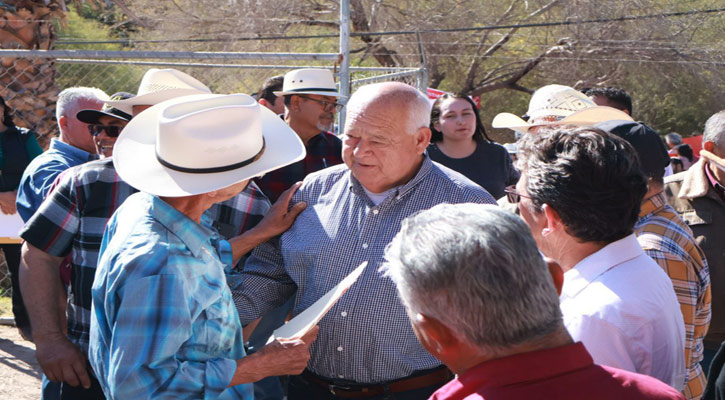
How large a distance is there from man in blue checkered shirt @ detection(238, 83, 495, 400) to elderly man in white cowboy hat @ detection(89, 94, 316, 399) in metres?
0.47

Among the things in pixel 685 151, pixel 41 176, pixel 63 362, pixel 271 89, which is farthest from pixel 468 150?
pixel 685 151

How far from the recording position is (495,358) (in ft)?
4.60

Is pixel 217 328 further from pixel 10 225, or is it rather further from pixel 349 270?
pixel 10 225

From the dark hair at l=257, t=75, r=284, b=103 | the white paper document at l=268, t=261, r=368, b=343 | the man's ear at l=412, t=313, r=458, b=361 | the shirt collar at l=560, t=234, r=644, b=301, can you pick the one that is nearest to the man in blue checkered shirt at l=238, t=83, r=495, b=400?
the white paper document at l=268, t=261, r=368, b=343

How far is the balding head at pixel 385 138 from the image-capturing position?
2811 millimetres

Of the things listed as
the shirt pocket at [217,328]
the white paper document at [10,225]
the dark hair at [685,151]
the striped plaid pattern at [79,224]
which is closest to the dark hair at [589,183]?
the shirt pocket at [217,328]

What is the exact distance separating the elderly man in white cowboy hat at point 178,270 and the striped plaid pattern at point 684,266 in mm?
1272

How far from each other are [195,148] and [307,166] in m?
2.10

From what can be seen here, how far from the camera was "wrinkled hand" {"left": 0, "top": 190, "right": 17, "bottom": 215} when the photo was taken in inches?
217

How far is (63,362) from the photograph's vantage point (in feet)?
9.16

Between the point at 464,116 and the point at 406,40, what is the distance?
16.6 m

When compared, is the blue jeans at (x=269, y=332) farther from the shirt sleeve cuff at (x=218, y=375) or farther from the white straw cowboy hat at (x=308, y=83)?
the white straw cowboy hat at (x=308, y=83)

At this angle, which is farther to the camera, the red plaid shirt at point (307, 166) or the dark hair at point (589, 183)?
the red plaid shirt at point (307, 166)

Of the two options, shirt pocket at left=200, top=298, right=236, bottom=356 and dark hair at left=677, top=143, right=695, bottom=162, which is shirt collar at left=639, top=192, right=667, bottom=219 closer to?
shirt pocket at left=200, top=298, right=236, bottom=356
